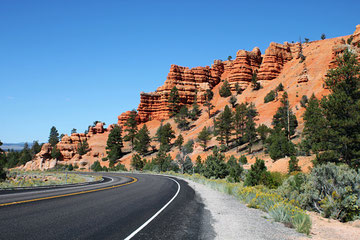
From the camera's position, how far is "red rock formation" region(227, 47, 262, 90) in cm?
11407

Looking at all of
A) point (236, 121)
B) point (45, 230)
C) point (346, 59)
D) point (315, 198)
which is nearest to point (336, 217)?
point (315, 198)

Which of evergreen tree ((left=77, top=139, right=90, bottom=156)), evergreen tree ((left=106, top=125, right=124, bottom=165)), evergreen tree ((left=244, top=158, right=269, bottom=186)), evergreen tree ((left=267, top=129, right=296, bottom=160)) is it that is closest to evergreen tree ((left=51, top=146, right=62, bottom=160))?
evergreen tree ((left=77, top=139, right=90, bottom=156))

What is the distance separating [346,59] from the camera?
28.8 meters

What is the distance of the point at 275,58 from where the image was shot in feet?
363

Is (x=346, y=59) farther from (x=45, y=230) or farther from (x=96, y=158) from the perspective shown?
(x=96, y=158)

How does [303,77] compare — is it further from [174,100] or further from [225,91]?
[174,100]

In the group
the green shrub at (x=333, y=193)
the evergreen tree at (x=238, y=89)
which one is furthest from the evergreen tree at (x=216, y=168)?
the evergreen tree at (x=238, y=89)

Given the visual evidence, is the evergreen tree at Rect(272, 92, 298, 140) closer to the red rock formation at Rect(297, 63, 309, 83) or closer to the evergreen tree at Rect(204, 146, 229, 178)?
the evergreen tree at Rect(204, 146, 229, 178)

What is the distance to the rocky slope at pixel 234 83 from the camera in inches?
3093

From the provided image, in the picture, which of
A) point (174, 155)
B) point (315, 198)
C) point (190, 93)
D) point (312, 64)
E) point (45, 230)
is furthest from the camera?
point (190, 93)

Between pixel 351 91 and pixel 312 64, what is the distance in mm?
69644

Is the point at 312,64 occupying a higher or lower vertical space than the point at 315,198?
higher

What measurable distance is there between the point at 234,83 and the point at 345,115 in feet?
295

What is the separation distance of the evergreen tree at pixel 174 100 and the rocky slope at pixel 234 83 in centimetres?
347
